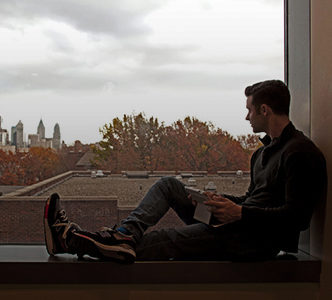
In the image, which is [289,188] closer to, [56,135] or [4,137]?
[56,135]

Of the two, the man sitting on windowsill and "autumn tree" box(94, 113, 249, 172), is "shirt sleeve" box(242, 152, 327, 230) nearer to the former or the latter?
the man sitting on windowsill

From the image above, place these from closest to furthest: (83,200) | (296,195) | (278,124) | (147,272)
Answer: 1. (296,195)
2. (147,272)
3. (278,124)
4. (83,200)

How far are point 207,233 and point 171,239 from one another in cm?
17

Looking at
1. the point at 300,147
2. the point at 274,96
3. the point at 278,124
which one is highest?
the point at 274,96

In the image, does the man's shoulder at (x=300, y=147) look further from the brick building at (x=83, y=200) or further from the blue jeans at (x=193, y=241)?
the brick building at (x=83, y=200)

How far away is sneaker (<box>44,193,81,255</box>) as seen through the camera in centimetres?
178

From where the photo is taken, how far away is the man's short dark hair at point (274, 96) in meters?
1.86

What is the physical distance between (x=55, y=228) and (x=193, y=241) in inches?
24.5

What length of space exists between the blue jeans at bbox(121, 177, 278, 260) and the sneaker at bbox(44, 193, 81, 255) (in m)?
0.27

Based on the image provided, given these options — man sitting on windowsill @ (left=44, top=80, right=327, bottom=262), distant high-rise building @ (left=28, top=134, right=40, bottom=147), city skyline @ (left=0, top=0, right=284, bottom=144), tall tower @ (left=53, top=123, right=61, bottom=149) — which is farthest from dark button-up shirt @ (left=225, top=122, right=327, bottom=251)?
distant high-rise building @ (left=28, top=134, right=40, bottom=147)

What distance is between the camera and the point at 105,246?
5.73 ft

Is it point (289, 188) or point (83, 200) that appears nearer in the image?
point (289, 188)

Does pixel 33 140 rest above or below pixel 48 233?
above

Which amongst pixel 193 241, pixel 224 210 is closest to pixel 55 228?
pixel 193 241
